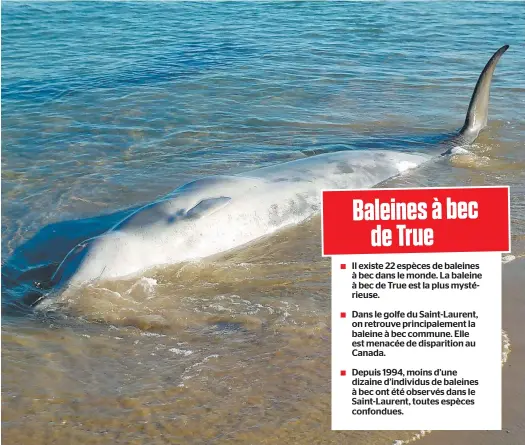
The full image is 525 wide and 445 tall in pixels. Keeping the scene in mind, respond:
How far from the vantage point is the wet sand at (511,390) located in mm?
4297

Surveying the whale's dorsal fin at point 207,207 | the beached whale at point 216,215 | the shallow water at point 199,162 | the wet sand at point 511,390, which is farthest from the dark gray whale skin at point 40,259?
the wet sand at point 511,390

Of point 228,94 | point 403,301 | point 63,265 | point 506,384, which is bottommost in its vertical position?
point 506,384

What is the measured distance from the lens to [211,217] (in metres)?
7.05

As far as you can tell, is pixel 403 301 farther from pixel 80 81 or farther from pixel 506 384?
pixel 80 81

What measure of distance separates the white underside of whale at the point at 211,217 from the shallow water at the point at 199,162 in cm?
17

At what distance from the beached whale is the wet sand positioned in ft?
7.90

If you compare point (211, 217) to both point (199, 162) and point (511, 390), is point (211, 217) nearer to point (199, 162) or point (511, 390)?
point (199, 162)

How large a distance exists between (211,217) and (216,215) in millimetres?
65

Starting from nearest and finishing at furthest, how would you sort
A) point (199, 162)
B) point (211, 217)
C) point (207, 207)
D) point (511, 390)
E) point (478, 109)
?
point (511, 390) → point (207, 207) → point (211, 217) → point (199, 162) → point (478, 109)

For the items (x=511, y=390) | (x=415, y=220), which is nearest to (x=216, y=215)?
(x=415, y=220)

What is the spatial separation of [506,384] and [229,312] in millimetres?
2171

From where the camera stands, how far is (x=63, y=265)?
20.7 ft

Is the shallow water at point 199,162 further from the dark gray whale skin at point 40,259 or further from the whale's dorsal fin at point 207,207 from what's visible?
the whale's dorsal fin at point 207,207

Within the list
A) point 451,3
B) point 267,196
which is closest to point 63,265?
point 267,196
